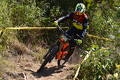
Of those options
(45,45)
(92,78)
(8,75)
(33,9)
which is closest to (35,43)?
(45,45)

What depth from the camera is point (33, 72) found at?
8.91m

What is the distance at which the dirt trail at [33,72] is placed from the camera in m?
7.98

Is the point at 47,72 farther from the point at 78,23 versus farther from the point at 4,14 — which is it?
the point at 4,14

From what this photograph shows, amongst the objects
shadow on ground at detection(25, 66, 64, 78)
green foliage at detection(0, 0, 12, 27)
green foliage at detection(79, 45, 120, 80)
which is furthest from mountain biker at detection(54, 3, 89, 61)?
green foliage at detection(79, 45, 120, 80)

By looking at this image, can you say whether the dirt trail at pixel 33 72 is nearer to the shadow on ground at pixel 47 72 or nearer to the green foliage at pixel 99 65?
the shadow on ground at pixel 47 72

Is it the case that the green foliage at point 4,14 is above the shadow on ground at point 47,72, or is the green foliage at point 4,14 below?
above

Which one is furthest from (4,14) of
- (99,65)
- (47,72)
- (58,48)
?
(99,65)

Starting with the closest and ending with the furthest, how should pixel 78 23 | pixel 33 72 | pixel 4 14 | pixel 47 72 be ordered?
pixel 33 72 < pixel 47 72 < pixel 78 23 < pixel 4 14

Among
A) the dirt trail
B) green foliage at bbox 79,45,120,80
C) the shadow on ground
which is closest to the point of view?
green foliage at bbox 79,45,120,80

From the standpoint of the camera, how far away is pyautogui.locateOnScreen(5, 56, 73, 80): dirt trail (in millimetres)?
7978

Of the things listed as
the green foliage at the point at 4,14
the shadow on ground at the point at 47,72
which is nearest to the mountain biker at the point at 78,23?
the shadow on ground at the point at 47,72

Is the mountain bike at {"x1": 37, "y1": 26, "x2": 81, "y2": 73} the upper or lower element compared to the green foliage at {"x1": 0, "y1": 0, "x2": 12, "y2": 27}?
lower

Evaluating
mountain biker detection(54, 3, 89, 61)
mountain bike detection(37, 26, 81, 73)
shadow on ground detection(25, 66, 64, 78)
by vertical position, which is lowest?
shadow on ground detection(25, 66, 64, 78)

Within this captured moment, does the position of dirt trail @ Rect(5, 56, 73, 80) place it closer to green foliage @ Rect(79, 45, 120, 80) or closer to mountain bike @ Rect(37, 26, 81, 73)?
mountain bike @ Rect(37, 26, 81, 73)
